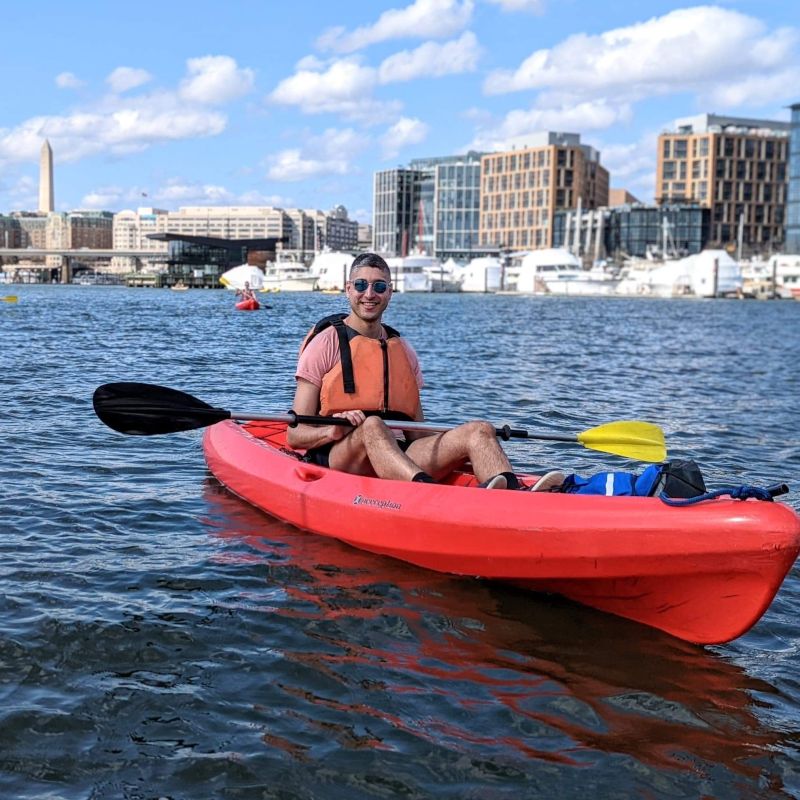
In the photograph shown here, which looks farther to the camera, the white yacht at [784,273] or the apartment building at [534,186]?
the apartment building at [534,186]

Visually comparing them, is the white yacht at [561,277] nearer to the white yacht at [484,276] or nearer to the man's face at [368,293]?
the white yacht at [484,276]

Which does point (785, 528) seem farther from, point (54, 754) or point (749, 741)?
point (54, 754)

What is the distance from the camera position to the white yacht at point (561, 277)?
97875mm

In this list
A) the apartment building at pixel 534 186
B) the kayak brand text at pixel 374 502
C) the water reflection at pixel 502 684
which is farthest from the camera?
the apartment building at pixel 534 186

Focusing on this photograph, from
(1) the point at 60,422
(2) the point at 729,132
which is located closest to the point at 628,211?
(2) the point at 729,132

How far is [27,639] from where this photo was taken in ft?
14.8

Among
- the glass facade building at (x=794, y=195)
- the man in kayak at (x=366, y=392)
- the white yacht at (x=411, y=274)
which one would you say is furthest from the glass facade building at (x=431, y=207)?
the man in kayak at (x=366, y=392)

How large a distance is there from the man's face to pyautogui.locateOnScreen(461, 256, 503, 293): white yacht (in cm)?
10176

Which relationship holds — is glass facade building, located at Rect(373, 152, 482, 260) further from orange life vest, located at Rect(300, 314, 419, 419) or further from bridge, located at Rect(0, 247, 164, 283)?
orange life vest, located at Rect(300, 314, 419, 419)

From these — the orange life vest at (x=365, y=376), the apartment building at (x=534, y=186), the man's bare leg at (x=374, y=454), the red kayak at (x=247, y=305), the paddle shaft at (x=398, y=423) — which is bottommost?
the red kayak at (x=247, y=305)

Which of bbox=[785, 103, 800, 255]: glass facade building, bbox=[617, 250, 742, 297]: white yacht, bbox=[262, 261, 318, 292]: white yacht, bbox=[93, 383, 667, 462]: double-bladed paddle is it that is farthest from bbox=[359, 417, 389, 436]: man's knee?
bbox=[785, 103, 800, 255]: glass facade building

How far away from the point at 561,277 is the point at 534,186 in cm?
3848

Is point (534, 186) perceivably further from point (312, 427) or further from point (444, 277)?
point (312, 427)

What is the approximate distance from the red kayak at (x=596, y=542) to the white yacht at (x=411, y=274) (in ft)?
328
